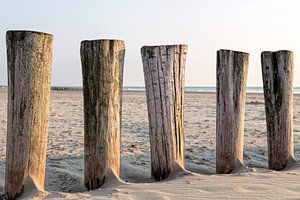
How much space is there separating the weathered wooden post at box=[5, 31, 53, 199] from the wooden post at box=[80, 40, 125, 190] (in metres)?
0.35

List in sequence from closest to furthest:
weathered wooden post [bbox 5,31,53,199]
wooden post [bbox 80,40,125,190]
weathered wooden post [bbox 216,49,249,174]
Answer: weathered wooden post [bbox 5,31,53,199], wooden post [bbox 80,40,125,190], weathered wooden post [bbox 216,49,249,174]

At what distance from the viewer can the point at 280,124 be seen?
14.2 ft

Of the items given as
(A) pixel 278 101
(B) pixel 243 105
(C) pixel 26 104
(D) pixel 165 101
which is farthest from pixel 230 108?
(C) pixel 26 104

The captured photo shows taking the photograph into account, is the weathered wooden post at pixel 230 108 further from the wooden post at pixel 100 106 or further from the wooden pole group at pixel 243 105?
the wooden post at pixel 100 106

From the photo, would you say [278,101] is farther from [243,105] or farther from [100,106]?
[100,106]

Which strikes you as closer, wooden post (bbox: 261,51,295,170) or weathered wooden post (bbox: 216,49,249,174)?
weathered wooden post (bbox: 216,49,249,174)

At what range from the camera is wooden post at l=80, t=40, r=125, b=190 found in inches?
139

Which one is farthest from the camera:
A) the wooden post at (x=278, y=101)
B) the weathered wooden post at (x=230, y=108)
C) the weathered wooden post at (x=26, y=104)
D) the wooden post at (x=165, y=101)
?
the wooden post at (x=278, y=101)

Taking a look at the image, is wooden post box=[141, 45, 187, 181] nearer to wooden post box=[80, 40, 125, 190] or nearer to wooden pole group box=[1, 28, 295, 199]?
wooden pole group box=[1, 28, 295, 199]

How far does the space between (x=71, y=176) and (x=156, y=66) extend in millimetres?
1467

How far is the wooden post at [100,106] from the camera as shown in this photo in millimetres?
3527

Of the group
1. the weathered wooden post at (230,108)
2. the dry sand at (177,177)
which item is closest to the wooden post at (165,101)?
the dry sand at (177,177)

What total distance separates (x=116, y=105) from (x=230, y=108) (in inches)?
44.9

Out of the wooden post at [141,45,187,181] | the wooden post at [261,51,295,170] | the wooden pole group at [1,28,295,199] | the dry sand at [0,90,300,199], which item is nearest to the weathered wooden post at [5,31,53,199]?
the wooden pole group at [1,28,295,199]
